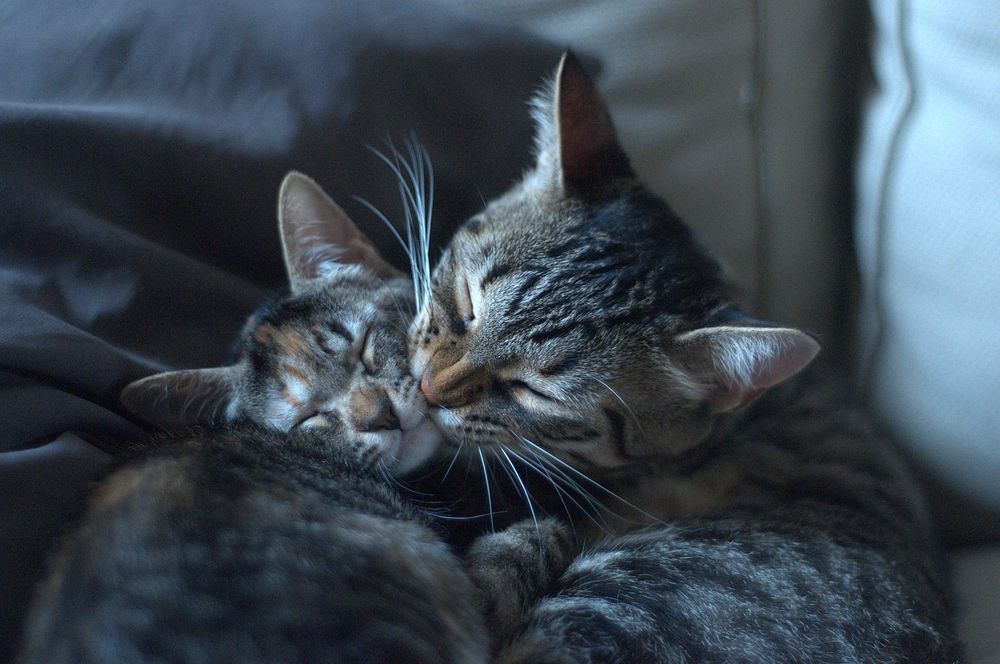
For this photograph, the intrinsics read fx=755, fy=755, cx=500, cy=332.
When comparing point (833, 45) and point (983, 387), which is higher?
point (833, 45)

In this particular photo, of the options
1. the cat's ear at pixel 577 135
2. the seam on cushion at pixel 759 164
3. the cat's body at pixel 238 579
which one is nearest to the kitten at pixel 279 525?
the cat's body at pixel 238 579

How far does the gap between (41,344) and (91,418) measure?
0.38 ft

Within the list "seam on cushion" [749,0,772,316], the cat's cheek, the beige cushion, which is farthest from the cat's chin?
"seam on cushion" [749,0,772,316]

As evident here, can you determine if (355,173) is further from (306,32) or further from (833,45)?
(833,45)

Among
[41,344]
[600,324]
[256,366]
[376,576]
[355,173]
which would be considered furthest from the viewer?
[355,173]

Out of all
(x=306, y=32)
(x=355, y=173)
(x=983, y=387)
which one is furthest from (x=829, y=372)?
(x=306, y=32)

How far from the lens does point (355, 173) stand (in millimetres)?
1306

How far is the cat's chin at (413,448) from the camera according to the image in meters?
1.14

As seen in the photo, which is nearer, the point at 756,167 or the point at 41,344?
the point at 41,344

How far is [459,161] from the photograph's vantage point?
1.37m

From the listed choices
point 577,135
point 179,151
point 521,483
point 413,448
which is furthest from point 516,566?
point 179,151

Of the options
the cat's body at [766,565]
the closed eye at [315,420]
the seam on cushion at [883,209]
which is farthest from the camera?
the seam on cushion at [883,209]

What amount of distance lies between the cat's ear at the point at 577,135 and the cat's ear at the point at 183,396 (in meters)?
0.62

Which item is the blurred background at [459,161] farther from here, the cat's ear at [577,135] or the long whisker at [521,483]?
the long whisker at [521,483]
